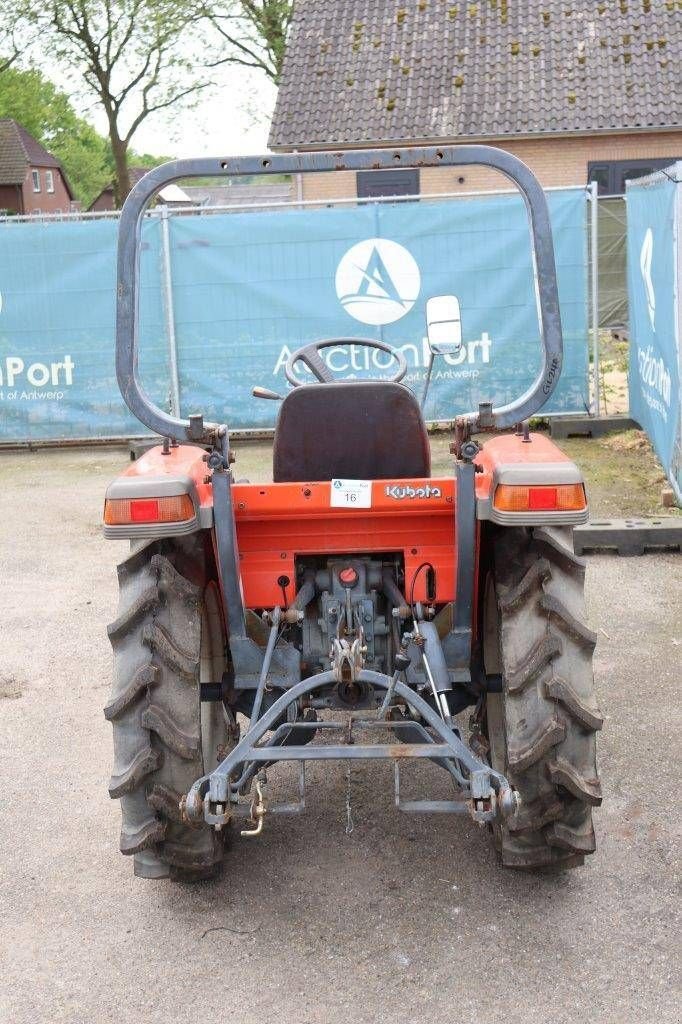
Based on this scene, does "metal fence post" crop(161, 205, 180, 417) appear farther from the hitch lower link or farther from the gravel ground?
the hitch lower link

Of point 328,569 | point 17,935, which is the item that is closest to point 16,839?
point 17,935

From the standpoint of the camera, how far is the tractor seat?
12.4ft

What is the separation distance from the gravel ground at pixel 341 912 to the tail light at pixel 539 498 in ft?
3.86

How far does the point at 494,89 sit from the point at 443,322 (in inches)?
776

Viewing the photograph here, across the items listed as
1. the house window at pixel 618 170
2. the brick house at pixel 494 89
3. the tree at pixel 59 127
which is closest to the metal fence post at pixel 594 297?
the brick house at pixel 494 89

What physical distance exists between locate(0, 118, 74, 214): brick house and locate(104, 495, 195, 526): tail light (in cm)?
6055

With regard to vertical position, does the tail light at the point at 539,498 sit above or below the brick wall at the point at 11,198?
below

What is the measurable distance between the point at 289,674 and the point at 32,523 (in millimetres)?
5760

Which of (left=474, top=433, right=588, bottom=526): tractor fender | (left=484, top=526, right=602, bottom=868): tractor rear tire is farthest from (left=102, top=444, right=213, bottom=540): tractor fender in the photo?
(left=484, top=526, right=602, bottom=868): tractor rear tire

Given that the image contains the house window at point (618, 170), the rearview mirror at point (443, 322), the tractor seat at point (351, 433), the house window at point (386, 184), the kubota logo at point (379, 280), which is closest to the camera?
the tractor seat at point (351, 433)

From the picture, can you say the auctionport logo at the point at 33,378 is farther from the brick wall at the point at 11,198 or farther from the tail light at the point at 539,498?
the brick wall at the point at 11,198

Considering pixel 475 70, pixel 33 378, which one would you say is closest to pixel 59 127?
pixel 475 70

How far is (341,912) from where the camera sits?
3537 millimetres

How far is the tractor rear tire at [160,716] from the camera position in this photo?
11.0ft
